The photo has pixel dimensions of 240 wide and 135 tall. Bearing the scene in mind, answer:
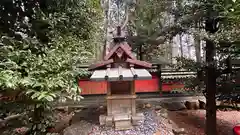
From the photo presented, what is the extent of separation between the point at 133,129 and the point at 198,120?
9.47 ft

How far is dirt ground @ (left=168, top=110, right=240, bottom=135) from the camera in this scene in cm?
497

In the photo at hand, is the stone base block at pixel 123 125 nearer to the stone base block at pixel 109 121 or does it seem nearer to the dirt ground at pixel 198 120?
the stone base block at pixel 109 121

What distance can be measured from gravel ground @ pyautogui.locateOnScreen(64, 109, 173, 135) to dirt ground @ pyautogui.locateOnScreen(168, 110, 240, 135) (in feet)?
4.72

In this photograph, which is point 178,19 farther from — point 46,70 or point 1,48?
point 1,48

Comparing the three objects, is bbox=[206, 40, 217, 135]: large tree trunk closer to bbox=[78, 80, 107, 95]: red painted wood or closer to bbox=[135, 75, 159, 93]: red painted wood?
bbox=[135, 75, 159, 93]: red painted wood

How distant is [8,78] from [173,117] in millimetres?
4759

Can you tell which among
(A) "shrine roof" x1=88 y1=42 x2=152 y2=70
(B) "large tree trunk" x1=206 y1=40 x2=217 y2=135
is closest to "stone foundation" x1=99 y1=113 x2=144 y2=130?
(A) "shrine roof" x1=88 y1=42 x2=152 y2=70

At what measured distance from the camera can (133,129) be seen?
3.58m

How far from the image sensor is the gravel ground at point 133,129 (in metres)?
3.51

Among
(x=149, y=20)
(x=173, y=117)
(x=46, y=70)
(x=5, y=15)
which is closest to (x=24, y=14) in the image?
(x=5, y=15)

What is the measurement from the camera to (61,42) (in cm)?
304

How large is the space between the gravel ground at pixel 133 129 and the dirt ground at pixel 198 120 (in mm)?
1439

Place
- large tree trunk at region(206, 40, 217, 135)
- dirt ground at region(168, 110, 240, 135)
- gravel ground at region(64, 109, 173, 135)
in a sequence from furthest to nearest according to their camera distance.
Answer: dirt ground at region(168, 110, 240, 135)
large tree trunk at region(206, 40, 217, 135)
gravel ground at region(64, 109, 173, 135)

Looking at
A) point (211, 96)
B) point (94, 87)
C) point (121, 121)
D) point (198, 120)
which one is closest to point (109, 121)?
point (121, 121)
